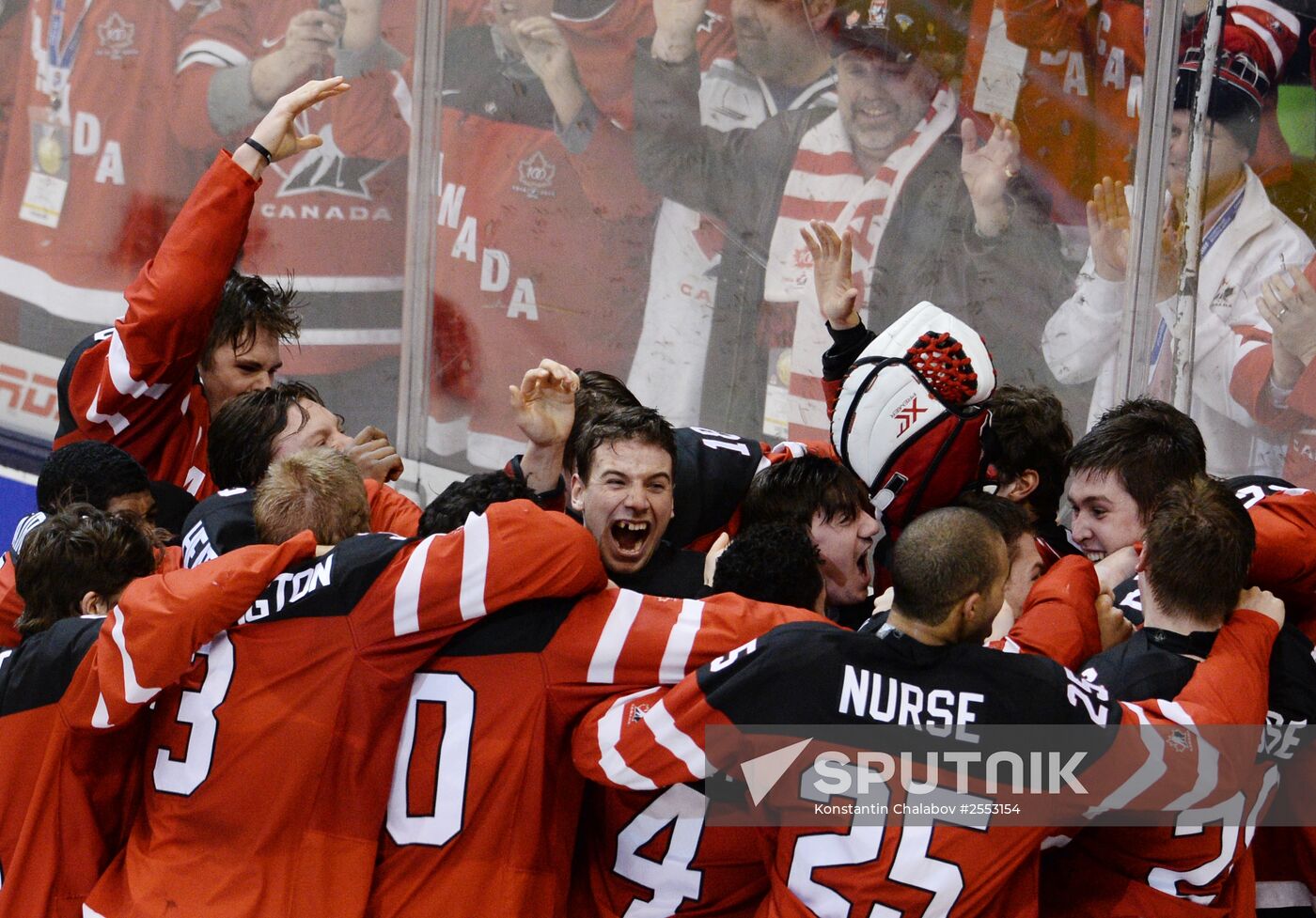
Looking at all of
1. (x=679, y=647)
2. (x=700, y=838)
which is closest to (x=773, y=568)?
(x=679, y=647)

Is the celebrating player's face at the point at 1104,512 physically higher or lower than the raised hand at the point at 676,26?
lower

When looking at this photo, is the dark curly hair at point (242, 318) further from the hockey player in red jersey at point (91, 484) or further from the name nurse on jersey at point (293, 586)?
the name nurse on jersey at point (293, 586)

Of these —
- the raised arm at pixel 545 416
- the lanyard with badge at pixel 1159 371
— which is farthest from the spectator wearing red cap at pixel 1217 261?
the raised arm at pixel 545 416

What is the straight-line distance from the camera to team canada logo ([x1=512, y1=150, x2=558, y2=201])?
464 centimetres

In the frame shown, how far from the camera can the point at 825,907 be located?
6.95 feet

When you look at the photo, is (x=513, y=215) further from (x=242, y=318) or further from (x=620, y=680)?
(x=620, y=680)

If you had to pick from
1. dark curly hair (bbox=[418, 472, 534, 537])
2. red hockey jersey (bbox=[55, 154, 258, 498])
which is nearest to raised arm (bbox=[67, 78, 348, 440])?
red hockey jersey (bbox=[55, 154, 258, 498])

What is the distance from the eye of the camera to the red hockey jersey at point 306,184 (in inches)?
198

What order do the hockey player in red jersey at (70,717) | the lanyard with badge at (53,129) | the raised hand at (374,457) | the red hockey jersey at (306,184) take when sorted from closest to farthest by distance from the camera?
the hockey player in red jersey at (70,717), the raised hand at (374,457), the red hockey jersey at (306,184), the lanyard with badge at (53,129)

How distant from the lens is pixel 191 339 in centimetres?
325

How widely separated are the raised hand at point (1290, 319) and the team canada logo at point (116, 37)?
4.24 m

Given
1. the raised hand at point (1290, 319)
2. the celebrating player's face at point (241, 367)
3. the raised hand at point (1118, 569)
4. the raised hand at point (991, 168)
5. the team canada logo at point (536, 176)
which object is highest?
the raised hand at point (991, 168)

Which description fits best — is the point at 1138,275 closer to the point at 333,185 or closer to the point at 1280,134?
the point at 1280,134

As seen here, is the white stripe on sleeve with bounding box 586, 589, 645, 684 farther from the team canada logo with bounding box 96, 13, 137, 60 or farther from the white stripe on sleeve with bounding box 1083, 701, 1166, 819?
the team canada logo with bounding box 96, 13, 137, 60
